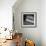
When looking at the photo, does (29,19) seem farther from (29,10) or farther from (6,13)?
(6,13)

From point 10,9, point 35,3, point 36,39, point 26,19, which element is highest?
point 35,3

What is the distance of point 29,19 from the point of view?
5117 millimetres

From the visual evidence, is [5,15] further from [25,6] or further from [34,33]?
[34,33]

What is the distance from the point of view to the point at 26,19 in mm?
5113

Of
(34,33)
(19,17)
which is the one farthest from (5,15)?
(34,33)

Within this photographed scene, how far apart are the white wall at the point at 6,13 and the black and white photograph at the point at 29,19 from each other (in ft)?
2.98

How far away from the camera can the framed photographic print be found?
5.09 metres

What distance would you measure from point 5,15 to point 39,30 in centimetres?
170

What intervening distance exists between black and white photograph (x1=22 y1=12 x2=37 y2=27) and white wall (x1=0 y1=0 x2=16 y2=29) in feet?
2.98

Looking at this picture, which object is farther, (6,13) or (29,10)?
(29,10)

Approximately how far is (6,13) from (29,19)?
47.6 inches

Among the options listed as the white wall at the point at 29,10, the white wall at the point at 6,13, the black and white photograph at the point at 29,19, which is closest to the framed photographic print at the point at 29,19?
the black and white photograph at the point at 29,19

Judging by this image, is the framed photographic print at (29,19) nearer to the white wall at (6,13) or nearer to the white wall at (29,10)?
the white wall at (29,10)

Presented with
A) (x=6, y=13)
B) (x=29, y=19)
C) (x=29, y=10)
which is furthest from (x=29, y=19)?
(x=6, y=13)
